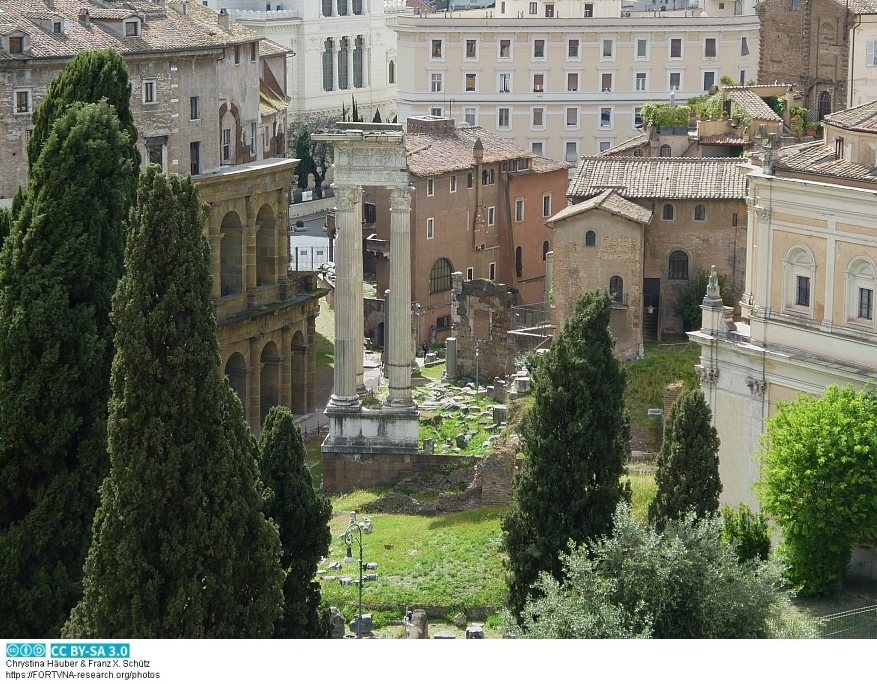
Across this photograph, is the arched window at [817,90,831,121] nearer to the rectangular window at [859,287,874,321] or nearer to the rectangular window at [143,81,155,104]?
the rectangular window at [143,81,155,104]

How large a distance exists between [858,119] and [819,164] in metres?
1.35

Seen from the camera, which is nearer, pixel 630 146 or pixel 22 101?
pixel 22 101

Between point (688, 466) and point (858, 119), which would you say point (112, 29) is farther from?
point (688, 466)

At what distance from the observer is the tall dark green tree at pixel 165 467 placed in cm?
2983

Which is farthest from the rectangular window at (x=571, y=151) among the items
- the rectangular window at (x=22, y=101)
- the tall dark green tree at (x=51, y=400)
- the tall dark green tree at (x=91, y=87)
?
the tall dark green tree at (x=51, y=400)

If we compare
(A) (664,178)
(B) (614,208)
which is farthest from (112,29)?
(A) (664,178)

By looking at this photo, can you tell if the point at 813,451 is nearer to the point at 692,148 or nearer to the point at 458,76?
the point at 692,148

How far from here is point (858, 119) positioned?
48281mm

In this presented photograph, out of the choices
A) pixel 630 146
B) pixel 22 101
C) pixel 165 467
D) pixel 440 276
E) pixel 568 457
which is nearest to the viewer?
pixel 165 467

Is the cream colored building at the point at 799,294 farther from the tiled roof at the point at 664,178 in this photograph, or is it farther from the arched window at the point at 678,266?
the arched window at the point at 678,266

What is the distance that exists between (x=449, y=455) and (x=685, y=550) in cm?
2157

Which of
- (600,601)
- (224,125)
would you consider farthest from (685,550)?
(224,125)

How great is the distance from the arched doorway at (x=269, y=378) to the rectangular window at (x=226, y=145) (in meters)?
6.21

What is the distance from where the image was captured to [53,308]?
34312 millimetres
